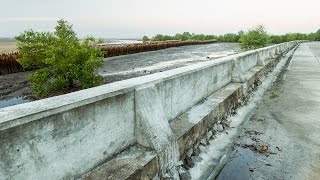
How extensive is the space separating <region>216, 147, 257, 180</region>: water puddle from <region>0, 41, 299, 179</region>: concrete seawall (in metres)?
0.58

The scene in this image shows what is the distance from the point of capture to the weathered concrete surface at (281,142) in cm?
416

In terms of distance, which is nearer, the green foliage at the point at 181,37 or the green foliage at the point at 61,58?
the green foliage at the point at 61,58

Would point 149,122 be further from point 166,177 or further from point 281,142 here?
point 281,142

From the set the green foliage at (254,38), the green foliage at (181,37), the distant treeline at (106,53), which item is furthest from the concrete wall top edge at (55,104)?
the green foliage at (181,37)

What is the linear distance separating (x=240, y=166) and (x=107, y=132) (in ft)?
7.34

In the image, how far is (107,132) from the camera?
3188 millimetres

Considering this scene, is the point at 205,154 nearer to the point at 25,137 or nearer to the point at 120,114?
the point at 120,114

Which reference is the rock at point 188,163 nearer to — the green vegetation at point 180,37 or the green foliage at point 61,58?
the green foliage at point 61,58

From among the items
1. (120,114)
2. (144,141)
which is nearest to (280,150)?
(144,141)

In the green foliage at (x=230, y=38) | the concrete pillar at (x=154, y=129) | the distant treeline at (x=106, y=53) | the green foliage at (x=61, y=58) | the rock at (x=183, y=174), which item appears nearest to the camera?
the concrete pillar at (x=154, y=129)

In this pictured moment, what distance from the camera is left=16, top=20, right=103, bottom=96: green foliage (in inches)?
510

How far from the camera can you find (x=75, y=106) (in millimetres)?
2699

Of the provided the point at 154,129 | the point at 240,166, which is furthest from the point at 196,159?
the point at 154,129

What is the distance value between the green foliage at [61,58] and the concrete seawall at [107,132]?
8.82 m
